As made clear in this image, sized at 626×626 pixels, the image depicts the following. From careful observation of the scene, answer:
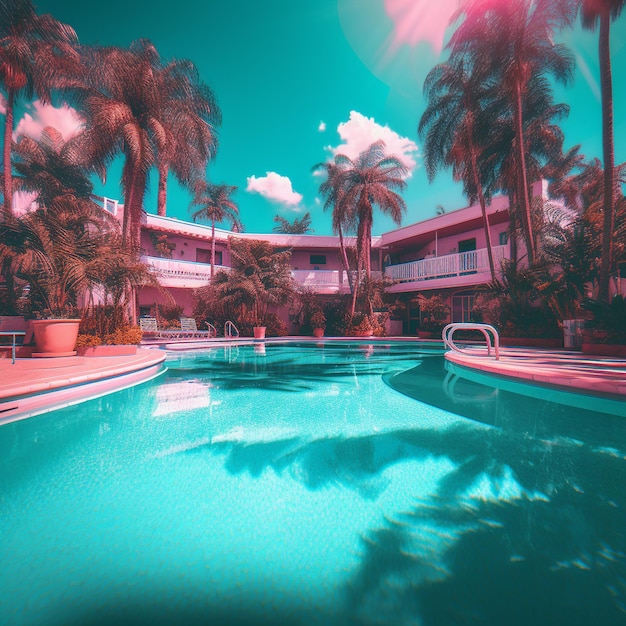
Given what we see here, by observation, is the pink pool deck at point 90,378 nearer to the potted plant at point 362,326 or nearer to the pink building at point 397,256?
the pink building at point 397,256

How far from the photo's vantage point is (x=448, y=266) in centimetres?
1686

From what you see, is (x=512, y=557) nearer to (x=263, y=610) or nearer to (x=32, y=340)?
(x=263, y=610)

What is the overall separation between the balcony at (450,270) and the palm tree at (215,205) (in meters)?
12.6

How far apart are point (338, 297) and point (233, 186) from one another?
550 inches

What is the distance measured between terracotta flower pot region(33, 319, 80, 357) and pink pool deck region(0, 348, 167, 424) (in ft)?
→ 1.27

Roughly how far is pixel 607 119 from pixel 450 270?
8595 millimetres

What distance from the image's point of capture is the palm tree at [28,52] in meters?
11.9

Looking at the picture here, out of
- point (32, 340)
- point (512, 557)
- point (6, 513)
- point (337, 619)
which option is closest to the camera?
point (337, 619)

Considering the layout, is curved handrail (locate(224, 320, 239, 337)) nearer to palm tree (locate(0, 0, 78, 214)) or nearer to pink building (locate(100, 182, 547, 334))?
pink building (locate(100, 182, 547, 334))

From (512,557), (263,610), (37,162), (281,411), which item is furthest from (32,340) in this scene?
(37,162)

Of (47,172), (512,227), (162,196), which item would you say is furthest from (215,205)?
(512,227)

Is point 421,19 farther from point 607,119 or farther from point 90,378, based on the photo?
point 90,378

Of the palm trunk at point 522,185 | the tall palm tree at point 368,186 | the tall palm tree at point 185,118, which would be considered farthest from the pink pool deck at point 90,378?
the tall palm tree at point 368,186

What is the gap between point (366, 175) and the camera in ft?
59.4
